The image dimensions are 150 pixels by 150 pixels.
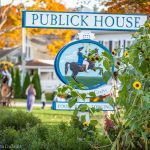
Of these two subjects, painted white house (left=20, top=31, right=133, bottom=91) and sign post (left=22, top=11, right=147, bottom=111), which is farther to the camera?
painted white house (left=20, top=31, right=133, bottom=91)

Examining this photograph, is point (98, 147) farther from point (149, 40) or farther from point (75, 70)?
point (75, 70)

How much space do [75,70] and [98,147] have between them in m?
3.31

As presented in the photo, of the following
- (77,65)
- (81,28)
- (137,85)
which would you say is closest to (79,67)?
(77,65)

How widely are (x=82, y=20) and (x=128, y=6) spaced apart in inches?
282

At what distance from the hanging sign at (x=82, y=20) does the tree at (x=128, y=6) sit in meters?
5.47

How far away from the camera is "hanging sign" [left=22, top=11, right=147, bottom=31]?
30.4 feet

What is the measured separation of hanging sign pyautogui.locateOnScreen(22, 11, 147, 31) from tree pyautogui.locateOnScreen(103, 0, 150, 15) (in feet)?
18.0

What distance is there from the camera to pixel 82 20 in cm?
950

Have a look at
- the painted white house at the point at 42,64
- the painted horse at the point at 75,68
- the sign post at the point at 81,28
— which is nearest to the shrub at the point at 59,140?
the sign post at the point at 81,28

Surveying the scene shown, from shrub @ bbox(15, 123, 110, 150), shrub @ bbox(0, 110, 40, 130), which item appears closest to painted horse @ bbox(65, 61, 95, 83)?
shrub @ bbox(0, 110, 40, 130)

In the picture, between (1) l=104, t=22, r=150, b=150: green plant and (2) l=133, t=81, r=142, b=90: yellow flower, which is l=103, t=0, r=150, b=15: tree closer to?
(1) l=104, t=22, r=150, b=150: green plant

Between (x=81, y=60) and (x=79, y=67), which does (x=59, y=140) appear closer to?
(x=79, y=67)

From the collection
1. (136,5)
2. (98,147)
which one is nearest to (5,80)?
(136,5)

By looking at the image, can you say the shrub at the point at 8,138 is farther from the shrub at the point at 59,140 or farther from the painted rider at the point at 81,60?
the painted rider at the point at 81,60
